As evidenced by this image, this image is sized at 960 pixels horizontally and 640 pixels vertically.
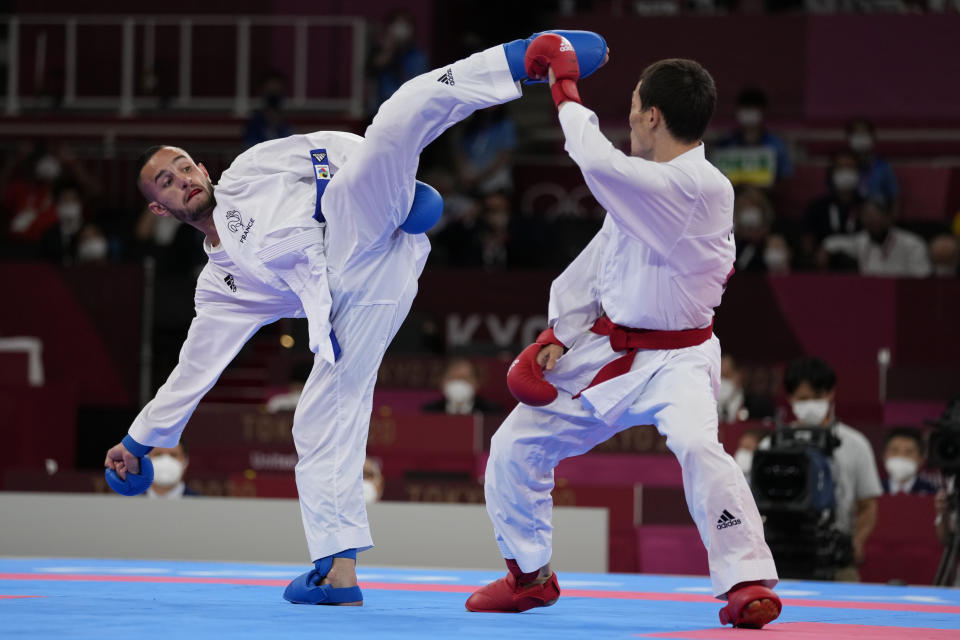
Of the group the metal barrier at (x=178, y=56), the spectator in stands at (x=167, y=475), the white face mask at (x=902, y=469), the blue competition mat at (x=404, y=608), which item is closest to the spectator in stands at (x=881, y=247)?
the white face mask at (x=902, y=469)

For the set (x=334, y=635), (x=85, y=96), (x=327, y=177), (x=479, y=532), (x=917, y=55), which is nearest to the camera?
(x=334, y=635)

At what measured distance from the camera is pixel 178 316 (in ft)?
34.4

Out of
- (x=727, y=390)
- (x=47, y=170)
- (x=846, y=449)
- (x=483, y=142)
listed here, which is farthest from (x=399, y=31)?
(x=846, y=449)

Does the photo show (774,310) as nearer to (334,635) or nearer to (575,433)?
(575,433)

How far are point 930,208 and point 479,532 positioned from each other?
597cm

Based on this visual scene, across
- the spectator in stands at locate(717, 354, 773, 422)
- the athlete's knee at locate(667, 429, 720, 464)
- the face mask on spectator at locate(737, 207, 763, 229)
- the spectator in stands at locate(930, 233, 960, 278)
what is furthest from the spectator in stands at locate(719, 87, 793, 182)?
the athlete's knee at locate(667, 429, 720, 464)

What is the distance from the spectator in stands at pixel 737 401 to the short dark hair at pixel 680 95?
15.6ft

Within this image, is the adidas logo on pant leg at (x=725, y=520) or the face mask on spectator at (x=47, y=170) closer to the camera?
the adidas logo on pant leg at (x=725, y=520)

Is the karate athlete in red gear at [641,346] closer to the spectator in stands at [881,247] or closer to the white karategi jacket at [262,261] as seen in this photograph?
the white karategi jacket at [262,261]

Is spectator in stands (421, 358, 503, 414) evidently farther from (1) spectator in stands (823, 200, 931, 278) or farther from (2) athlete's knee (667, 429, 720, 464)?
(2) athlete's knee (667, 429, 720, 464)

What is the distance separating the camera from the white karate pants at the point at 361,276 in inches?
162

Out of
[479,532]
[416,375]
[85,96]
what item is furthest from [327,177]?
[85,96]

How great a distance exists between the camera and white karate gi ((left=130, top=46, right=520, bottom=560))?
4.14 metres

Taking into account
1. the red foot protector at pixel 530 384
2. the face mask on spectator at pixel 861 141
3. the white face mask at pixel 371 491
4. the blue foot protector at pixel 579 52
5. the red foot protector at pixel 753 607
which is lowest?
the white face mask at pixel 371 491
